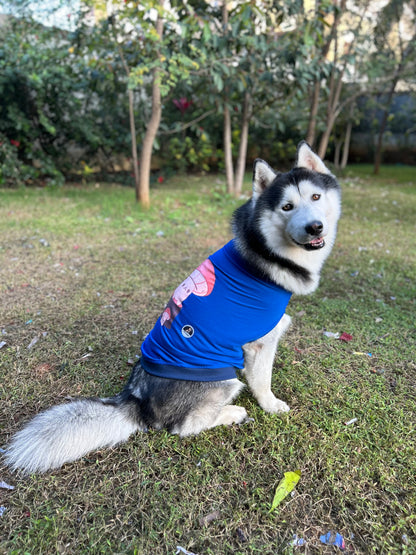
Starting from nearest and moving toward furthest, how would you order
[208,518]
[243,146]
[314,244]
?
1. [208,518]
2. [314,244]
3. [243,146]

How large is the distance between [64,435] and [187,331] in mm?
873

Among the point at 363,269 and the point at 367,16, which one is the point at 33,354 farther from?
the point at 367,16

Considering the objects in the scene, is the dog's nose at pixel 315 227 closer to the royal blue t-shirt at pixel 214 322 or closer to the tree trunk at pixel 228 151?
the royal blue t-shirt at pixel 214 322

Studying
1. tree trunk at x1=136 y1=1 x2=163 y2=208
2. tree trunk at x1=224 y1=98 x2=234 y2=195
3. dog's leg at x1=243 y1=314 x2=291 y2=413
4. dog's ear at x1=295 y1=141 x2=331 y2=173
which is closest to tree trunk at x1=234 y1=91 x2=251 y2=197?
tree trunk at x1=224 y1=98 x2=234 y2=195

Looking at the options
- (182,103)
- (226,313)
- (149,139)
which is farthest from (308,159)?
(182,103)

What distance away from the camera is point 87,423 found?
6.77ft

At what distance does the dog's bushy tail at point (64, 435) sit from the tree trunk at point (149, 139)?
5744mm

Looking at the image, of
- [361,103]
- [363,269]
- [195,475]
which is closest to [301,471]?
[195,475]

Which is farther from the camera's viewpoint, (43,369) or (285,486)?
(43,369)

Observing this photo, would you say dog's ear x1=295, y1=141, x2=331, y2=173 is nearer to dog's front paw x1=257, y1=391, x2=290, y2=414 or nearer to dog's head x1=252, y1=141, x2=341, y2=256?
dog's head x1=252, y1=141, x2=341, y2=256

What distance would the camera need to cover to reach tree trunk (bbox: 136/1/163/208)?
6.58 meters

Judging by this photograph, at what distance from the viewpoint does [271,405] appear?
8.52 ft

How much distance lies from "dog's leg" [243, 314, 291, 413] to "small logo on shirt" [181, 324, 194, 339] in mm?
437

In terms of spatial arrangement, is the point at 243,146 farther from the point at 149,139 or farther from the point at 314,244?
the point at 314,244
